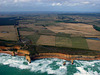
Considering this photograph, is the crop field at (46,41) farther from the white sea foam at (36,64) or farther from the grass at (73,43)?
the white sea foam at (36,64)

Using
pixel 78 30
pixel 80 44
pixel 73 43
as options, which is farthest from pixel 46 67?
pixel 78 30

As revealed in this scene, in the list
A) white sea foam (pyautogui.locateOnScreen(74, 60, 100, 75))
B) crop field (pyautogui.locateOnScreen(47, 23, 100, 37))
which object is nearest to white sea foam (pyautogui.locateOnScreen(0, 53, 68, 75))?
white sea foam (pyautogui.locateOnScreen(74, 60, 100, 75))

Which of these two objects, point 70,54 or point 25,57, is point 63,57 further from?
point 25,57

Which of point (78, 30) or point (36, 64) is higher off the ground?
point (78, 30)

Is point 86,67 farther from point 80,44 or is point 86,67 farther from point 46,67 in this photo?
point 80,44

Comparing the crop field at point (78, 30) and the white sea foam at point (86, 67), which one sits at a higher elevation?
the crop field at point (78, 30)

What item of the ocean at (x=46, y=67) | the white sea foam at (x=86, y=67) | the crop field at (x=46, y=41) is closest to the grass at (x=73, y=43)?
the crop field at (x=46, y=41)

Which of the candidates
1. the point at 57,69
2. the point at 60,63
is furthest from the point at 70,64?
the point at 57,69

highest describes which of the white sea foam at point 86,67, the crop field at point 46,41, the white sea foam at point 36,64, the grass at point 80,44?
the crop field at point 46,41
